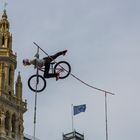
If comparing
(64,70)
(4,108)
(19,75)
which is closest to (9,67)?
(19,75)

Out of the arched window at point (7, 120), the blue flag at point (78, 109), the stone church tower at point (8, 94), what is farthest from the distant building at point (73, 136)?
the blue flag at point (78, 109)

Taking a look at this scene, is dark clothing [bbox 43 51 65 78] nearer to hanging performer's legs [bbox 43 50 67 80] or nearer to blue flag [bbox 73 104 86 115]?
hanging performer's legs [bbox 43 50 67 80]

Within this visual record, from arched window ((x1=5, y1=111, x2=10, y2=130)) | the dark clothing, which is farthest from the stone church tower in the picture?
the dark clothing

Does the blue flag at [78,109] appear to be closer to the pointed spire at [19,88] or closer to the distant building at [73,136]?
the pointed spire at [19,88]

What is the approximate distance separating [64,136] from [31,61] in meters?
86.9

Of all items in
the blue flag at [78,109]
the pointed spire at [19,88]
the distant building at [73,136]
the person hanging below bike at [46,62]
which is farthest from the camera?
the distant building at [73,136]

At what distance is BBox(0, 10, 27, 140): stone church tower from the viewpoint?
12462 cm

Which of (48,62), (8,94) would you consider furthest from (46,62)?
(8,94)

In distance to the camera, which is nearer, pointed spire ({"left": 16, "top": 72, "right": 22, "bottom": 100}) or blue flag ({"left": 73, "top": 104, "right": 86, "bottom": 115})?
blue flag ({"left": 73, "top": 104, "right": 86, "bottom": 115})

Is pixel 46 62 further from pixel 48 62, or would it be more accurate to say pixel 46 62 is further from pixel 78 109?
pixel 78 109

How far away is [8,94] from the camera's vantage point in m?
128

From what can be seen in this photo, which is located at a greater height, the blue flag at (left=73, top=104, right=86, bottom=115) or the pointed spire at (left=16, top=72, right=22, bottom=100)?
the pointed spire at (left=16, top=72, right=22, bottom=100)

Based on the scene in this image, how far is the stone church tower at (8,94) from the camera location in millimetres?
124625

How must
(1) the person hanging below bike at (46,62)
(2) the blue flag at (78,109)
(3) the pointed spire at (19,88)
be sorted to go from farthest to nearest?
1. (3) the pointed spire at (19,88)
2. (2) the blue flag at (78,109)
3. (1) the person hanging below bike at (46,62)
